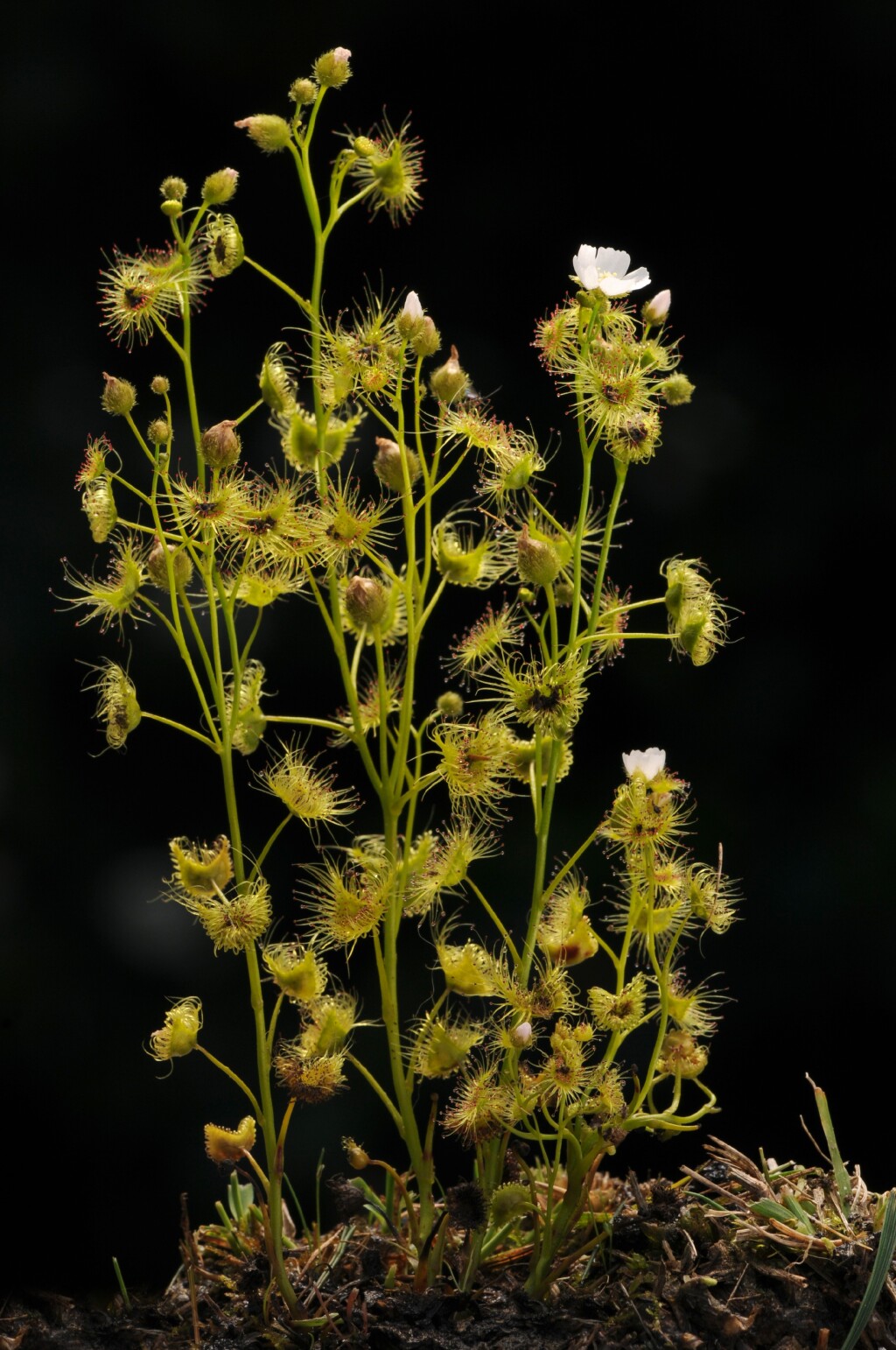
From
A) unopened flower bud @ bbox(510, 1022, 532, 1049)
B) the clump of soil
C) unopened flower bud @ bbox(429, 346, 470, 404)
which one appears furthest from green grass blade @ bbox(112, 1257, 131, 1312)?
unopened flower bud @ bbox(429, 346, 470, 404)

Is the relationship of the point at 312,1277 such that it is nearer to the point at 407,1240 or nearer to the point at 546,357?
the point at 407,1240

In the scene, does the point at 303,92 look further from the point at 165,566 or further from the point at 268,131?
the point at 165,566

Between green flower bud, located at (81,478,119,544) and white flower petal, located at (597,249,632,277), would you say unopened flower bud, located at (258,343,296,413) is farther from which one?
white flower petal, located at (597,249,632,277)

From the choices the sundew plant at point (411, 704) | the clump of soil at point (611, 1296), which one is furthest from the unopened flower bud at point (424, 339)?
the clump of soil at point (611, 1296)

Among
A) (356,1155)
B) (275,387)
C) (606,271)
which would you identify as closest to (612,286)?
(606,271)

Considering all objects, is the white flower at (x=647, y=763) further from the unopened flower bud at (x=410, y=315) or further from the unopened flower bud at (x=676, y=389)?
the unopened flower bud at (x=410, y=315)
